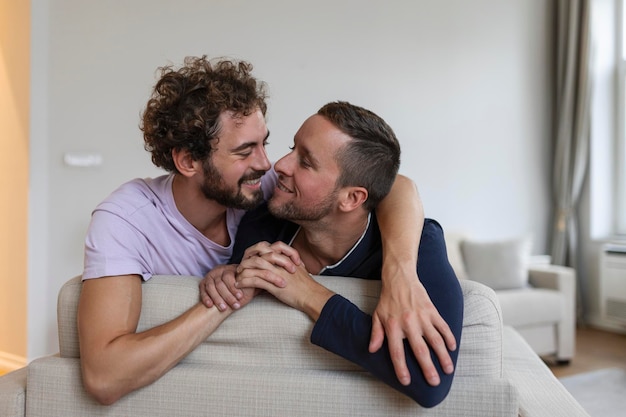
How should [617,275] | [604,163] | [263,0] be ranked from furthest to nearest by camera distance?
[604,163]
[617,275]
[263,0]

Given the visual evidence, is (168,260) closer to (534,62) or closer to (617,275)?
(617,275)

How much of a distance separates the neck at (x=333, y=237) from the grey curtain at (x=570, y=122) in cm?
437

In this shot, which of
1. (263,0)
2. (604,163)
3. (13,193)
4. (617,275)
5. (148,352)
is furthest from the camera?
(604,163)

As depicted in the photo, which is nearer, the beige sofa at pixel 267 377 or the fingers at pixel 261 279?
the beige sofa at pixel 267 377

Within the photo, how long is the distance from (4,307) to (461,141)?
3.55 metres

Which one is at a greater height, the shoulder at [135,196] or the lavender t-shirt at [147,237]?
the shoulder at [135,196]

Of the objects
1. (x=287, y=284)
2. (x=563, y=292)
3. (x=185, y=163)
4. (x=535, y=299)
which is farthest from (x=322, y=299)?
(x=563, y=292)

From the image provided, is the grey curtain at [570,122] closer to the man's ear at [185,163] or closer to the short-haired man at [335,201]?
the short-haired man at [335,201]

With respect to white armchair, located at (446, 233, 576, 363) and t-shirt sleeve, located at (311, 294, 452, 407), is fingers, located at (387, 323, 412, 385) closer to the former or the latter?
t-shirt sleeve, located at (311, 294, 452, 407)

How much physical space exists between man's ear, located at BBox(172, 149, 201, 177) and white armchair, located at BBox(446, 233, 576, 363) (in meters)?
2.71

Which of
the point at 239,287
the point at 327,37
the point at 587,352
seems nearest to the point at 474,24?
the point at 327,37

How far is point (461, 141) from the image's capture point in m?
5.27

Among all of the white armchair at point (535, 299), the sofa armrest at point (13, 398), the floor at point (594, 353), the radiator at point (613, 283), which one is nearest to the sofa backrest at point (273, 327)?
the sofa armrest at point (13, 398)

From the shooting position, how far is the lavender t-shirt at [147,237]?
141 centimetres
